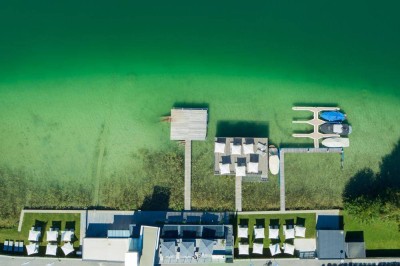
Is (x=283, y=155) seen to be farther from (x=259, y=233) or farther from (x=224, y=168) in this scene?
(x=259, y=233)

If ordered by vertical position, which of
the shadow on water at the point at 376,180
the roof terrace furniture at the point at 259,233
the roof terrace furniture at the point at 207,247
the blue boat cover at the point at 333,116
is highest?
the blue boat cover at the point at 333,116

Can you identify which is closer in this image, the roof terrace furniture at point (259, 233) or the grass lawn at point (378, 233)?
the roof terrace furniture at point (259, 233)

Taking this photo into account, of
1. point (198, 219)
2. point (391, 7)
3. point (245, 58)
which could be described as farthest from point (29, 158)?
point (391, 7)

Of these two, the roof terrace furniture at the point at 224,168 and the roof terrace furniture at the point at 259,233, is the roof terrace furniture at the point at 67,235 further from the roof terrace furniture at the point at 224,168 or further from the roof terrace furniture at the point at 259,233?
the roof terrace furniture at the point at 259,233

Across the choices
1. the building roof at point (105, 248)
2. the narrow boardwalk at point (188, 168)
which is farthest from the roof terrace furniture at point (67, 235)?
the narrow boardwalk at point (188, 168)

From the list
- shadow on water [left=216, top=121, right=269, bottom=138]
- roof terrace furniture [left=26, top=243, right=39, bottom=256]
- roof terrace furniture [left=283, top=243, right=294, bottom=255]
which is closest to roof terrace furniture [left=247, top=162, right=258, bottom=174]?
shadow on water [left=216, top=121, right=269, bottom=138]

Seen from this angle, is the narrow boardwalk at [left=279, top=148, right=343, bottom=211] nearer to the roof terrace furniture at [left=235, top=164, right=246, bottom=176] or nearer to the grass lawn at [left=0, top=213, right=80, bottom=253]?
the roof terrace furniture at [left=235, top=164, right=246, bottom=176]

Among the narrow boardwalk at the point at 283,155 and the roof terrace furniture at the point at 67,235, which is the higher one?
the narrow boardwalk at the point at 283,155
